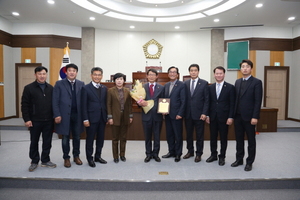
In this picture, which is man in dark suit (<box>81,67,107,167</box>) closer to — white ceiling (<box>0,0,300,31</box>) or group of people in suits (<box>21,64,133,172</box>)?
group of people in suits (<box>21,64,133,172</box>)

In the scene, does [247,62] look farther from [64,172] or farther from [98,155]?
[64,172]

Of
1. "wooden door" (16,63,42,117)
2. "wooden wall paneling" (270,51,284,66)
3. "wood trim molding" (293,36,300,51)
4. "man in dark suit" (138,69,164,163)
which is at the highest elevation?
"wood trim molding" (293,36,300,51)

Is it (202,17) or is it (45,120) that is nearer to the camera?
(45,120)

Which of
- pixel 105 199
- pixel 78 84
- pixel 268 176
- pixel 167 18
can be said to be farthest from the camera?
pixel 167 18

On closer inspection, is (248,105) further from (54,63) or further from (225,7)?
(54,63)

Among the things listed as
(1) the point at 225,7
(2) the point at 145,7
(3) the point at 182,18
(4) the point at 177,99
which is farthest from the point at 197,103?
(3) the point at 182,18

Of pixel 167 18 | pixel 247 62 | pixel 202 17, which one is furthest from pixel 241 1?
pixel 247 62

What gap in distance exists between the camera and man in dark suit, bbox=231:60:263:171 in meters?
2.93

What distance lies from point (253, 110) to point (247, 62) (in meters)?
0.72

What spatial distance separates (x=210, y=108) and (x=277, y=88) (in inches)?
255

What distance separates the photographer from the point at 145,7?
6934mm

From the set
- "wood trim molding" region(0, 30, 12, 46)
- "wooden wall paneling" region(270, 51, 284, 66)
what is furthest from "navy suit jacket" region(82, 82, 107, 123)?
"wooden wall paneling" region(270, 51, 284, 66)

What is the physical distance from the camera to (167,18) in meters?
7.42

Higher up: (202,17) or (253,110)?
(202,17)
